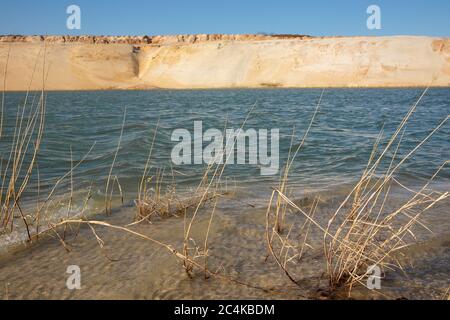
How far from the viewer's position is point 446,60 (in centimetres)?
4175

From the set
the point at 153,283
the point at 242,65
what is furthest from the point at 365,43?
the point at 153,283

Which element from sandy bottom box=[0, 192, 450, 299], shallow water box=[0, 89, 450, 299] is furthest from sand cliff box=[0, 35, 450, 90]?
sandy bottom box=[0, 192, 450, 299]

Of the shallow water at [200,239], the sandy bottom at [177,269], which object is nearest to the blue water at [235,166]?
the shallow water at [200,239]

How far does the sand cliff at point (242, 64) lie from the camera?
137 feet

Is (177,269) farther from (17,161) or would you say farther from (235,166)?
(235,166)

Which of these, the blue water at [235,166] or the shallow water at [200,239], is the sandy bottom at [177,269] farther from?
the blue water at [235,166]

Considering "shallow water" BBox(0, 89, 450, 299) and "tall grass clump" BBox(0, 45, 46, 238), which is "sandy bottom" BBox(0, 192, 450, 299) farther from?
"tall grass clump" BBox(0, 45, 46, 238)

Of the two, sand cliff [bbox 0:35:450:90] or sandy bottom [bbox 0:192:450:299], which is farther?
sand cliff [bbox 0:35:450:90]

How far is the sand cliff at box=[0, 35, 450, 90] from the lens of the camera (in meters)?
41.7

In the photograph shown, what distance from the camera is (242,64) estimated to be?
48.2 metres

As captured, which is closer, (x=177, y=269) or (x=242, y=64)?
(x=177, y=269)

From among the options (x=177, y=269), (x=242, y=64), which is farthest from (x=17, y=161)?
(x=242, y=64)
